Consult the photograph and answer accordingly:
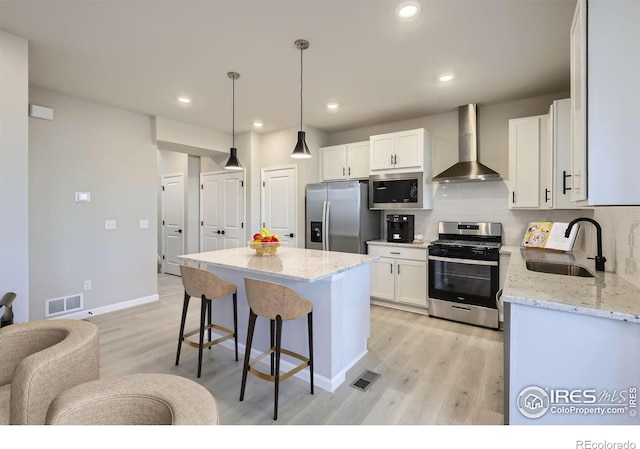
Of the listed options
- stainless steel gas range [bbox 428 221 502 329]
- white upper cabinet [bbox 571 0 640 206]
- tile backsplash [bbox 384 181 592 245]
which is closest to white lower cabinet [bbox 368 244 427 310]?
stainless steel gas range [bbox 428 221 502 329]

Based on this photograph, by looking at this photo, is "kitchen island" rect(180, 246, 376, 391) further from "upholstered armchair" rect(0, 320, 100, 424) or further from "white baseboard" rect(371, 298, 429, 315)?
"white baseboard" rect(371, 298, 429, 315)

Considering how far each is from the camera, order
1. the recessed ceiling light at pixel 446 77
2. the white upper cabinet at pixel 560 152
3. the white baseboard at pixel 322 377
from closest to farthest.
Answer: the white baseboard at pixel 322 377, the white upper cabinet at pixel 560 152, the recessed ceiling light at pixel 446 77

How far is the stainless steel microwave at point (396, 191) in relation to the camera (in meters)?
4.09

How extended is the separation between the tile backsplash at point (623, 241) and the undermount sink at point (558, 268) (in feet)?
0.51

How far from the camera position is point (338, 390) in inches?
89.0

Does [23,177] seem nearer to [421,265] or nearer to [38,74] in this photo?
[38,74]

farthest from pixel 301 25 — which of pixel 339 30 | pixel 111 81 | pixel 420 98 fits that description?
pixel 111 81

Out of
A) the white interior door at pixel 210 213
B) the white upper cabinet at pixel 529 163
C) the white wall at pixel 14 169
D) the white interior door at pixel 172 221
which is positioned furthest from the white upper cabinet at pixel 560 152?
the white interior door at pixel 172 221

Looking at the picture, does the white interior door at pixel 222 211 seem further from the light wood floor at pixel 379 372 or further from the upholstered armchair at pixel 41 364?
the upholstered armchair at pixel 41 364

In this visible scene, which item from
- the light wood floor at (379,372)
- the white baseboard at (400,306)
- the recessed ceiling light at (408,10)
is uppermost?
the recessed ceiling light at (408,10)

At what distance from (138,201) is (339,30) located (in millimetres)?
3470

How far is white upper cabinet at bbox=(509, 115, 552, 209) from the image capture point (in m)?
3.24

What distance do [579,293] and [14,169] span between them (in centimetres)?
382

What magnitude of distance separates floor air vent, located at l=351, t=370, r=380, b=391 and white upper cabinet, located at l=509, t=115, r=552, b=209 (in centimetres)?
243
